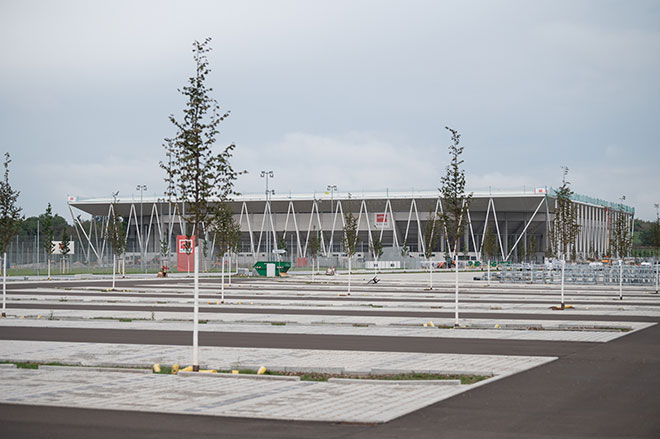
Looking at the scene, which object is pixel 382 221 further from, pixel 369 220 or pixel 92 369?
pixel 92 369

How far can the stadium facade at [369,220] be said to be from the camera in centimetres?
10194

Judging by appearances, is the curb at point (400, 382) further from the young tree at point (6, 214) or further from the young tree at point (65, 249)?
the young tree at point (65, 249)

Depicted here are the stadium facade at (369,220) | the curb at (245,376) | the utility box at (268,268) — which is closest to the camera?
the curb at (245,376)

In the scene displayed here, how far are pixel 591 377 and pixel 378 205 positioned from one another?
307 feet

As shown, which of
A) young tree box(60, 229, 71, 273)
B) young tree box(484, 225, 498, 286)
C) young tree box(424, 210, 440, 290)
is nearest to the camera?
young tree box(424, 210, 440, 290)

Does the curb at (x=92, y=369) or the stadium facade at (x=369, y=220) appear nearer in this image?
the curb at (x=92, y=369)

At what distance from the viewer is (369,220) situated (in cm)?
10612

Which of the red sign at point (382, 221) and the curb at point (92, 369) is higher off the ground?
the red sign at point (382, 221)

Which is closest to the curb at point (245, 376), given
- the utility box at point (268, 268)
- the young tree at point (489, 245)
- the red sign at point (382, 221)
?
the utility box at point (268, 268)

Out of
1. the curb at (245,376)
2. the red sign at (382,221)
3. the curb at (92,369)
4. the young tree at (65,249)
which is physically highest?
the red sign at (382,221)

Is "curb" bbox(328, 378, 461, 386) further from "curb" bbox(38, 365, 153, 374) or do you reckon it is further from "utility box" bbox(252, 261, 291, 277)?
"utility box" bbox(252, 261, 291, 277)

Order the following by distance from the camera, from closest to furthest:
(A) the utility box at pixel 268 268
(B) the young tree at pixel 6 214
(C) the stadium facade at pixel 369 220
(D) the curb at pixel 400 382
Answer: (D) the curb at pixel 400 382 < (B) the young tree at pixel 6 214 < (A) the utility box at pixel 268 268 < (C) the stadium facade at pixel 369 220

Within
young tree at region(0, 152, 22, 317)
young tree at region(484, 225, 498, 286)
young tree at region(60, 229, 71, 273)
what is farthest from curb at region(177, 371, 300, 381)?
young tree at region(484, 225, 498, 286)

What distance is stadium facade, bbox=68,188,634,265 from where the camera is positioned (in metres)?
102
